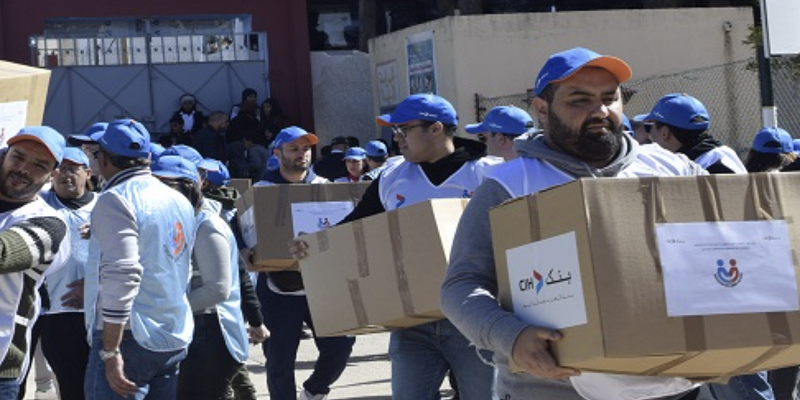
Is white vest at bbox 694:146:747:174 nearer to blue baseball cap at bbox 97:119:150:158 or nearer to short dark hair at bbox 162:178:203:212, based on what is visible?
short dark hair at bbox 162:178:203:212

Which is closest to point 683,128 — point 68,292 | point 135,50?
point 68,292

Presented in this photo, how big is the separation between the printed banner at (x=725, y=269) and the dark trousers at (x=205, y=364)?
437 centimetres

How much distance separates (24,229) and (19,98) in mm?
629

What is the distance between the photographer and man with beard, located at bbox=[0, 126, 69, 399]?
5.44 meters

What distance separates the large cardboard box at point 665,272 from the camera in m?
3.51

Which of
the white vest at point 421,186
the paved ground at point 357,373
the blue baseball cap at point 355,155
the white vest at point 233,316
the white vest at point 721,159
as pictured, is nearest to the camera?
the white vest at point 421,186

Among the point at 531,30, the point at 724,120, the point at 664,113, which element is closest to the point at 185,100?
the point at 531,30

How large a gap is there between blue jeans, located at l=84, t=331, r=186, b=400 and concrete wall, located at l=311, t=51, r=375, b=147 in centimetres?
1911

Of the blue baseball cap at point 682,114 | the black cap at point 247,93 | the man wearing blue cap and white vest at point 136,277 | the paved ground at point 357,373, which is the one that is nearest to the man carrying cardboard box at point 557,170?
the man wearing blue cap and white vest at point 136,277

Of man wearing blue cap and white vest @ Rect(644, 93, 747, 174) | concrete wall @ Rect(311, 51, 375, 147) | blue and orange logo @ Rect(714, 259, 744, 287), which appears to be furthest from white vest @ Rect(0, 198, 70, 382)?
concrete wall @ Rect(311, 51, 375, 147)

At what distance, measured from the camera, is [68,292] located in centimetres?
816

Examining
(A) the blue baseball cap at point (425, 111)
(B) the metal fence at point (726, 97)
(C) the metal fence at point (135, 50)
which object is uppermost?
(C) the metal fence at point (135, 50)

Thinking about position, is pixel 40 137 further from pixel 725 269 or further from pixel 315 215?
pixel 315 215

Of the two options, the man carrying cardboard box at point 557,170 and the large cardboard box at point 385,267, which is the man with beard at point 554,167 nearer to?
the man carrying cardboard box at point 557,170
